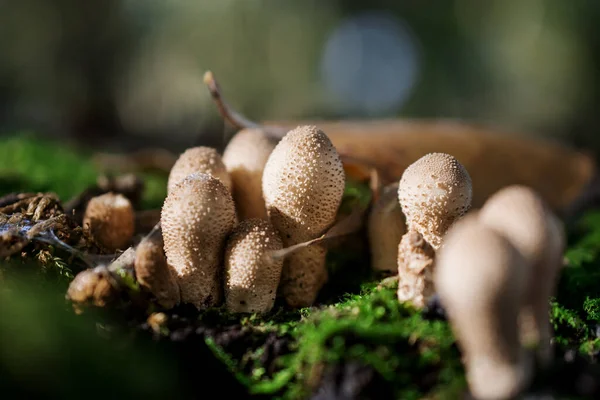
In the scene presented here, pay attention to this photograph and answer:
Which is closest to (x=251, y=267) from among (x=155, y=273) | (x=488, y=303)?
(x=155, y=273)

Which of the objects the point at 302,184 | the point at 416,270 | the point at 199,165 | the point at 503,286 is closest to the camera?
the point at 503,286

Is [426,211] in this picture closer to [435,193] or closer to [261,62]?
[435,193]

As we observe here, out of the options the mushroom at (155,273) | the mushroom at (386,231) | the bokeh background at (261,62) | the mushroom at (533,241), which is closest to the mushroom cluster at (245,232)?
the mushroom at (155,273)

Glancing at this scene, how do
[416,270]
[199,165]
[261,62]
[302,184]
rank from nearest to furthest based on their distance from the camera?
[416,270] → [302,184] → [199,165] → [261,62]

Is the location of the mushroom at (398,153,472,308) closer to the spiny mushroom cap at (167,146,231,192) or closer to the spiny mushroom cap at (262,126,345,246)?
the spiny mushroom cap at (262,126,345,246)

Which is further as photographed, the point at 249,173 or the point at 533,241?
the point at 249,173

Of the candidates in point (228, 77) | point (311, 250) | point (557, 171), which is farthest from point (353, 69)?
point (311, 250)
